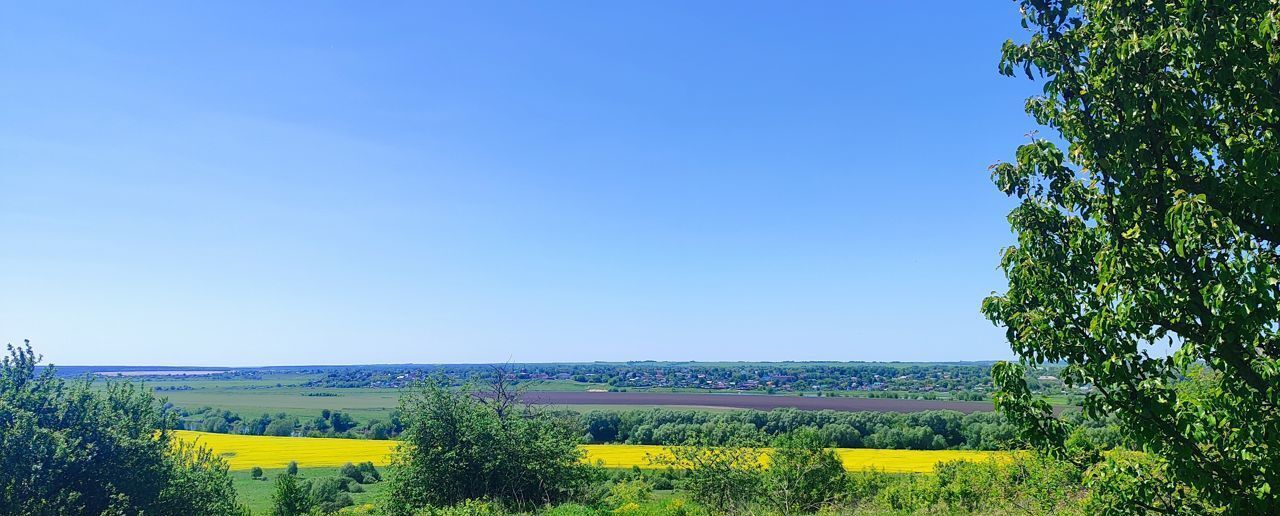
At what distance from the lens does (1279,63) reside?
623 centimetres

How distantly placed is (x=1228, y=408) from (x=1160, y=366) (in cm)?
75

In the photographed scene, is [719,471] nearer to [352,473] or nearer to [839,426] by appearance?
[352,473]

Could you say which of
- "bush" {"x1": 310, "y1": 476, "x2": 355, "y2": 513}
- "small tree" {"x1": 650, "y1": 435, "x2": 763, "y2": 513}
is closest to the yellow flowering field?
"bush" {"x1": 310, "y1": 476, "x2": 355, "y2": 513}

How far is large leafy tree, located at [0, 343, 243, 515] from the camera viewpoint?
927 inches

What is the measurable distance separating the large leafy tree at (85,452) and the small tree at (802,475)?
947 inches

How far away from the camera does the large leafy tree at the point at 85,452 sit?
23.5 meters

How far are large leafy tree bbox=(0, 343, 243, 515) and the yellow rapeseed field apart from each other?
2083 cm

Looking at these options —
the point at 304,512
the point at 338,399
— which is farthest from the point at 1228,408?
the point at 338,399

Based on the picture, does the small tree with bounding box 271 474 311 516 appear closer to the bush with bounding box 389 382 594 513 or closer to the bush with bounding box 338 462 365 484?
the bush with bounding box 389 382 594 513

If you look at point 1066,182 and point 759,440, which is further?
point 759,440

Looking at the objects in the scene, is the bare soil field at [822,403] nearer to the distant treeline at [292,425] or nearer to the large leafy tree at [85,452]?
the distant treeline at [292,425]

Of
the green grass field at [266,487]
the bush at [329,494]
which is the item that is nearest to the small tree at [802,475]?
the green grass field at [266,487]

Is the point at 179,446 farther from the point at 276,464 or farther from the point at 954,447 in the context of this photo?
the point at 954,447

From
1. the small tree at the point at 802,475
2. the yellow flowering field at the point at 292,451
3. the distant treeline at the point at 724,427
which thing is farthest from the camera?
the distant treeline at the point at 724,427
